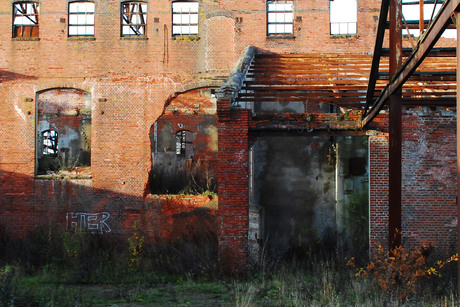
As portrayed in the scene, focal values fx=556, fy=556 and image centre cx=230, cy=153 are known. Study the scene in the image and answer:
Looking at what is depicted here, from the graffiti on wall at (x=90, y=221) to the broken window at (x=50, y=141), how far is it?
11179 millimetres

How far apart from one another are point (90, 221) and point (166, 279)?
5.01 meters

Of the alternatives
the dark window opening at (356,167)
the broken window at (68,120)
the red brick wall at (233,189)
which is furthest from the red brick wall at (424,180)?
the broken window at (68,120)

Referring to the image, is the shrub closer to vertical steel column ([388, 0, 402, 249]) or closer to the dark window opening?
vertical steel column ([388, 0, 402, 249])

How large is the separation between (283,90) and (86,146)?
49.9 ft

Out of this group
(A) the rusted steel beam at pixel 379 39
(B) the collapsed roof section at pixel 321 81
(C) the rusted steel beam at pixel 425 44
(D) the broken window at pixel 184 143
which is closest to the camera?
(C) the rusted steel beam at pixel 425 44

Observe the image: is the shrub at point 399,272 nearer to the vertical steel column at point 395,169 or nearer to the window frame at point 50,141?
the vertical steel column at point 395,169

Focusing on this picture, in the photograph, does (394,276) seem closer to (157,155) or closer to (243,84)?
(243,84)

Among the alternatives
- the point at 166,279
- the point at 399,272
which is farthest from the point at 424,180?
the point at 166,279

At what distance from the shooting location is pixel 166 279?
1368 cm

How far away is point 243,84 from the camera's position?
557 inches

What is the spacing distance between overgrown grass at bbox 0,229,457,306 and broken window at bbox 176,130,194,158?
31.0 ft

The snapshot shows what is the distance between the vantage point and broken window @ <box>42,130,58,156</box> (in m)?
28.2

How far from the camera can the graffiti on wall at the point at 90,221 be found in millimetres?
17609

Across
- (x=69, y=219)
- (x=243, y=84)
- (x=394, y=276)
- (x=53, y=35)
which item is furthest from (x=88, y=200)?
(x=394, y=276)
